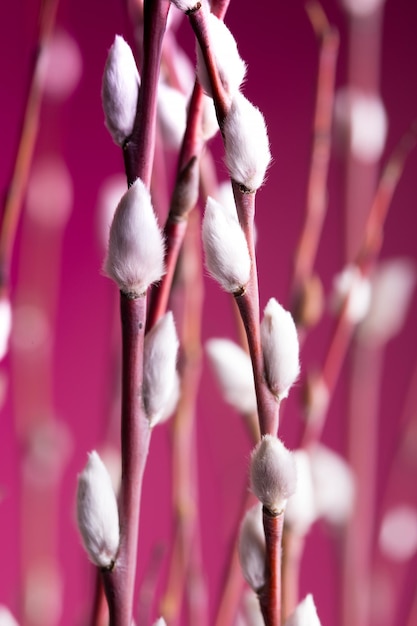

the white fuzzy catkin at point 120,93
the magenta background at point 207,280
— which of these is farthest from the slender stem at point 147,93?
the magenta background at point 207,280

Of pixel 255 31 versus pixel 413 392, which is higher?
pixel 255 31

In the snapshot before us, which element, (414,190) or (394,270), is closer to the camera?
(394,270)

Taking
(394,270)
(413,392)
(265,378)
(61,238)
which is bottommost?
(265,378)

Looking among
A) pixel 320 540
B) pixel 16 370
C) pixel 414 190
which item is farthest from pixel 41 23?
pixel 320 540

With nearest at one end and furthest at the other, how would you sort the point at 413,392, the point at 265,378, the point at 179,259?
1. the point at 265,378
2. the point at 179,259
3. the point at 413,392

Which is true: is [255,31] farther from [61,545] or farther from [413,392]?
[61,545]

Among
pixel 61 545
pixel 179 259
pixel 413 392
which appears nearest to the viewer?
pixel 179 259
